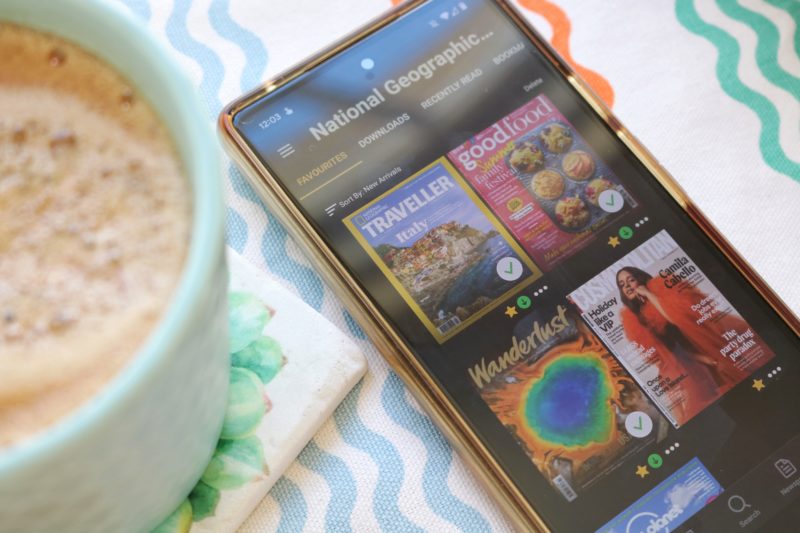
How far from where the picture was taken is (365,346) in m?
0.38

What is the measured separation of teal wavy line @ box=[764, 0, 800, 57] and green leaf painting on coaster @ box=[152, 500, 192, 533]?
0.38 m

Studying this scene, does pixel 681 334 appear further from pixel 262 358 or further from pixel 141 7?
pixel 141 7

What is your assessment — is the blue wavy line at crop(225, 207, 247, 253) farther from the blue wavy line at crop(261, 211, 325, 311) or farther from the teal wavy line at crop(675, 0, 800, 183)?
the teal wavy line at crop(675, 0, 800, 183)

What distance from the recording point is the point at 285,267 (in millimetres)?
391

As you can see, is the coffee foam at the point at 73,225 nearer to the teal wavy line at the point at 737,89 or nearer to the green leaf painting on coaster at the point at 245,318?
the green leaf painting on coaster at the point at 245,318

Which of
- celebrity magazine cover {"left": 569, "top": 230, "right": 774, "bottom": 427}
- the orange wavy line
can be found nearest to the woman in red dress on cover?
celebrity magazine cover {"left": 569, "top": 230, "right": 774, "bottom": 427}

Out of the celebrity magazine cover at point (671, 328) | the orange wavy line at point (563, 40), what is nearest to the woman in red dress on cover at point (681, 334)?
the celebrity magazine cover at point (671, 328)

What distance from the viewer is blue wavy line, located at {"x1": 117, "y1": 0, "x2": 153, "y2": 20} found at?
420mm

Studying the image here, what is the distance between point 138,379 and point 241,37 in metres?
0.28

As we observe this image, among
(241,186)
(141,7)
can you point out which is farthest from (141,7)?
(241,186)

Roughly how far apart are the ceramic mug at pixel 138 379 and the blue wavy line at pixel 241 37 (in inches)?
7.6

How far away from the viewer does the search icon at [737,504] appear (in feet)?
1.18

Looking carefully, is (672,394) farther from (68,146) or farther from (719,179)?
(68,146)

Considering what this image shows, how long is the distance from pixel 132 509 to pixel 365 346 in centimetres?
16
